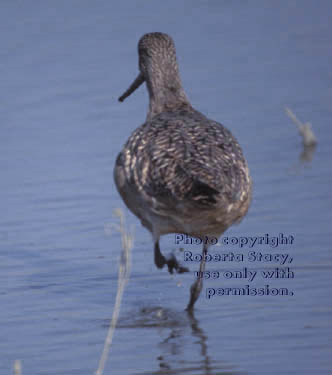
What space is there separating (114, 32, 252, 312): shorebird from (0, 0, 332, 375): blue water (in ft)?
1.64

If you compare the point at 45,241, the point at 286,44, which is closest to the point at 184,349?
the point at 45,241

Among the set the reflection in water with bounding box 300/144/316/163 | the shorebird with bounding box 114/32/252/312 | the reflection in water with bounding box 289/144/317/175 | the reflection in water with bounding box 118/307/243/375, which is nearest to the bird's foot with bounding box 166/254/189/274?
the shorebird with bounding box 114/32/252/312

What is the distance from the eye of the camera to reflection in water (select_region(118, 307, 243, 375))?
19.3 feet

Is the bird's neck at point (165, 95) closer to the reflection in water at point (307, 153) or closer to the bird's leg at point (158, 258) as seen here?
the bird's leg at point (158, 258)

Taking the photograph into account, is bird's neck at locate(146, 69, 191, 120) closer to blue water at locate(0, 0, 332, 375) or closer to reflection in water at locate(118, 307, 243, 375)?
blue water at locate(0, 0, 332, 375)

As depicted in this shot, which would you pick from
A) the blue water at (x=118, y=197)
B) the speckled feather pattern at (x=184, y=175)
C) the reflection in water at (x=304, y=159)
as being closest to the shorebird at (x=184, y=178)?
the speckled feather pattern at (x=184, y=175)

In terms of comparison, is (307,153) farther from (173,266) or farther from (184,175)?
(184,175)

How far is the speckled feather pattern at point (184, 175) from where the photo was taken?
6461 millimetres

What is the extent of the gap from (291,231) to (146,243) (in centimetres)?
112

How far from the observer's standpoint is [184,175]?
254 inches

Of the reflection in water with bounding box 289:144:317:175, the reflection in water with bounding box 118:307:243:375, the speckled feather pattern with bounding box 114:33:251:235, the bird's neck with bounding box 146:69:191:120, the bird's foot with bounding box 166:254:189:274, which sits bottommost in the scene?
A: the reflection in water with bounding box 118:307:243:375

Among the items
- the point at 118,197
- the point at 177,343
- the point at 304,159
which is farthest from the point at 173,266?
the point at 304,159

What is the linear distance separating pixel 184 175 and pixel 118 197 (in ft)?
10.9

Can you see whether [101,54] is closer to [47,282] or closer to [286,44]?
[286,44]
